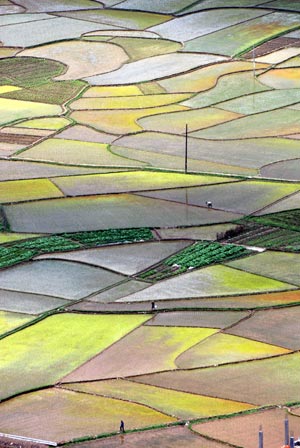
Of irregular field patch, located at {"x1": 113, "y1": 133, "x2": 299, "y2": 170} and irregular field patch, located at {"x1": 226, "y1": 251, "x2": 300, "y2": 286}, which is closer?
irregular field patch, located at {"x1": 226, "y1": 251, "x2": 300, "y2": 286}

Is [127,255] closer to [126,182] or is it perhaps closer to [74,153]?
[126,182]

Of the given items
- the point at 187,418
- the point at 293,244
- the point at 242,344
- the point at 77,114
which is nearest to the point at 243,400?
the point at 187,418

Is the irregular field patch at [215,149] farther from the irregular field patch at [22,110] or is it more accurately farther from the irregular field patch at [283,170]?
the irregular field patch at [22,110]

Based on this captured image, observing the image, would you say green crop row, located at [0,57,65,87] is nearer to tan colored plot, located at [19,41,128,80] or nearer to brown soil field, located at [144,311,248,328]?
tan colored plot, located at [19,41,128,80]

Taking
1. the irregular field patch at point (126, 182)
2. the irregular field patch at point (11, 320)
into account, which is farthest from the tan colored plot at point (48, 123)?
the irregular field patch at point (11, 320)

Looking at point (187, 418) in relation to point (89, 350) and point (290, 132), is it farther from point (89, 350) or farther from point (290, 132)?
point (290, 132)

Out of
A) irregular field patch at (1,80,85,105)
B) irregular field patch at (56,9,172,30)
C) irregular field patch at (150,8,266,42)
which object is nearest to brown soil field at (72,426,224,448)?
irregular field patch at (1,80,85,105)

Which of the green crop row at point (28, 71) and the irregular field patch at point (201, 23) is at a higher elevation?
the irregular field patch at point (201, 23)
